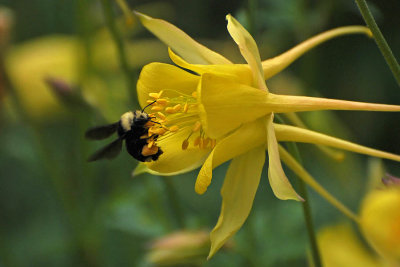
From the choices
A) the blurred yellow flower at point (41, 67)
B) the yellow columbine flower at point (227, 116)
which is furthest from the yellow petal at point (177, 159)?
the blurred yellow flower at point (41, 67)

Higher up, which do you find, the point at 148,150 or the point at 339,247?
the point at 148,150

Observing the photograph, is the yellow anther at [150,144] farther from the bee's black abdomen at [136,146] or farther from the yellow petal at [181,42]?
the yellow petal at [181,42]

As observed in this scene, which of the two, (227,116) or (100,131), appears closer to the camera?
(227,116)

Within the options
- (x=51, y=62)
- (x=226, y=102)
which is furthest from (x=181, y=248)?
(x=51, y=62)

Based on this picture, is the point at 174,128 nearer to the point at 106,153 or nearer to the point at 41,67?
the point at 106,153

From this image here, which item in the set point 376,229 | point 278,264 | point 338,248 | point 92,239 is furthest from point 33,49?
point 376,229

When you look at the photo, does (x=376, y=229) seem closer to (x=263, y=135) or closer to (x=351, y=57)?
(x=263, y=135)
